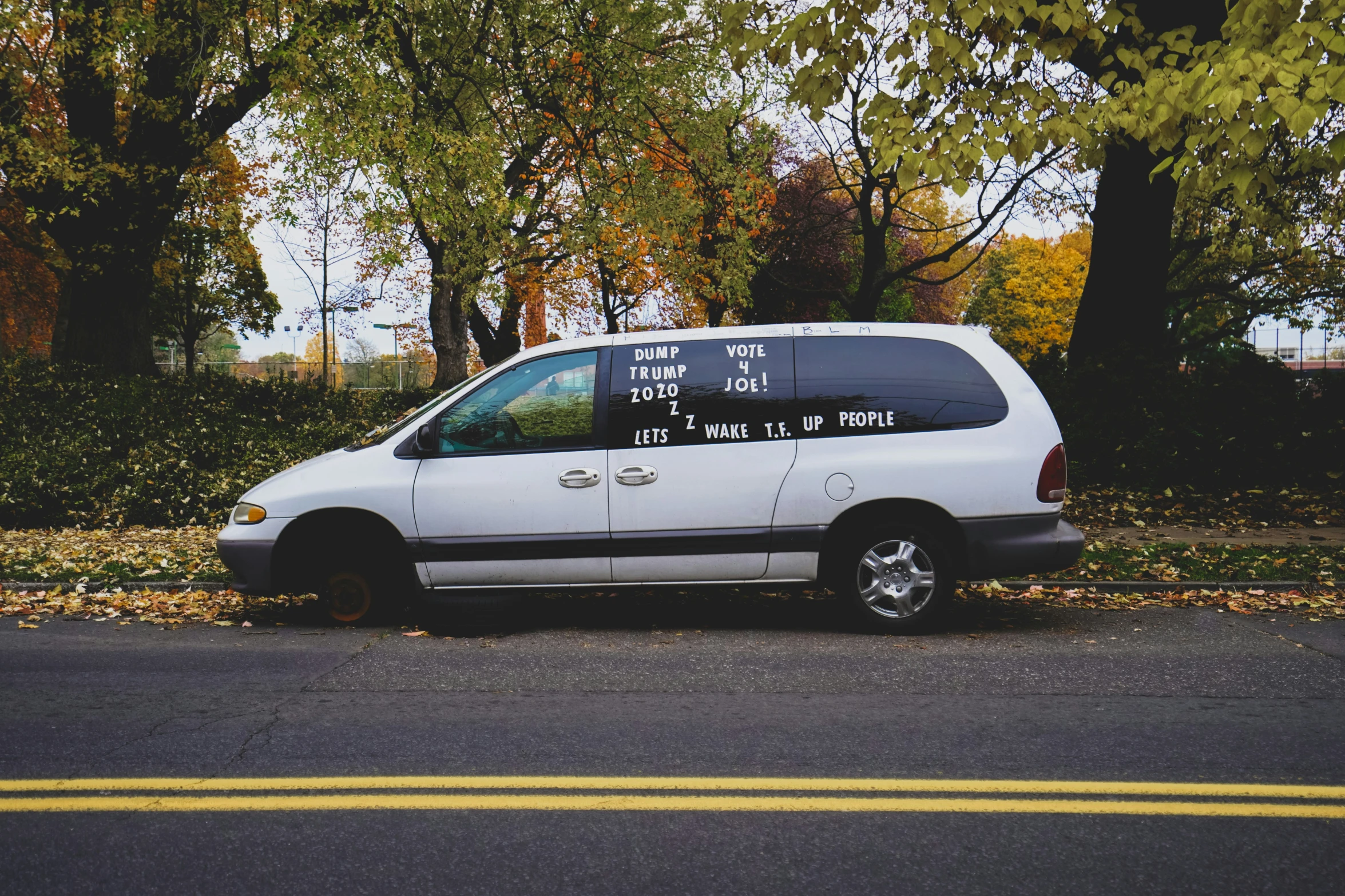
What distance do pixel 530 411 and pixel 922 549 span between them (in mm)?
2730

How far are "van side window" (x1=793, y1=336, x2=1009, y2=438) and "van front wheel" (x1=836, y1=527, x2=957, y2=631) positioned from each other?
72 cm

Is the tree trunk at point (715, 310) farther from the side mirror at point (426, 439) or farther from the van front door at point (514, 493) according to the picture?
the side mirror at point (426, 439)

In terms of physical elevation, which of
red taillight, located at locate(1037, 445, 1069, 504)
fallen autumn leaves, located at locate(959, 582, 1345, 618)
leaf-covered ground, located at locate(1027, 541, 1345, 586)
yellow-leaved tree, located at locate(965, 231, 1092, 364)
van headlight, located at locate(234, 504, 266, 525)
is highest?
yellow-leaved tree, located at locate(965, 231, 1092, 364)

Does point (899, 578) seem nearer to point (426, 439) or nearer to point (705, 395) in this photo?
point (705, 395)

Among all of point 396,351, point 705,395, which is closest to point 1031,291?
point 396,351

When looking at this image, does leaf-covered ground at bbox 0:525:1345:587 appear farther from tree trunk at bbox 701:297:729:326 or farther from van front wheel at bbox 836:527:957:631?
tree trunk at bbox 701:297:729:326

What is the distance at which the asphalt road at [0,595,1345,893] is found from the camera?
343 centimetres

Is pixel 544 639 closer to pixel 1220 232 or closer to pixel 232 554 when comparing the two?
pixel 232 554

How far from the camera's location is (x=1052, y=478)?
267 inches

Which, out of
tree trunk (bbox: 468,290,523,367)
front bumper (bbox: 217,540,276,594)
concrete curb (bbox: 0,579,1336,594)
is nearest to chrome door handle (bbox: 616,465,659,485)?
front bumper (bbox: 217,540,276,594)

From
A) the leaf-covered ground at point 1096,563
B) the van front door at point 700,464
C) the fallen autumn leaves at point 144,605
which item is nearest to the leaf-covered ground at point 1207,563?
the leaf-covered ground at point 1096,563

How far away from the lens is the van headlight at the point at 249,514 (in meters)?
7.01

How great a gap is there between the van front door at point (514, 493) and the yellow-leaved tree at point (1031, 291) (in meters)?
54.9

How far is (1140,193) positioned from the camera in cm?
1399
